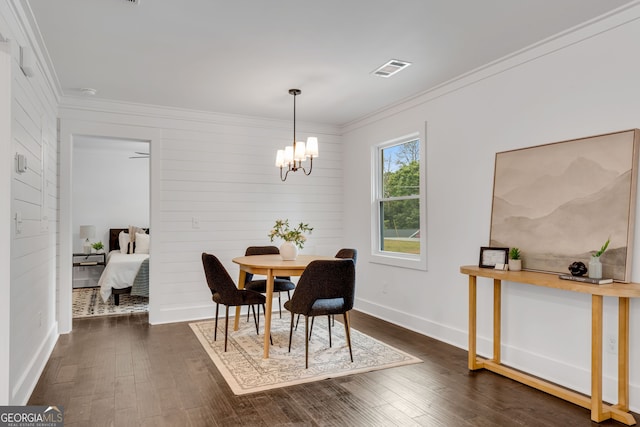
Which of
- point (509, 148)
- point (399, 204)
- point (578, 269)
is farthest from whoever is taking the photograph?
point (399, 204)

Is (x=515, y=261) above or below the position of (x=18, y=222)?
below

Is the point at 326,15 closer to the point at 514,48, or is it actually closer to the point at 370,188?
the point at 514,48

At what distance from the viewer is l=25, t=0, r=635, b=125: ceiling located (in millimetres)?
2627

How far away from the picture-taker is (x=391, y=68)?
3.67 m

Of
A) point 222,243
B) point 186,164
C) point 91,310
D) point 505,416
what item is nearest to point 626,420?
point 505,416

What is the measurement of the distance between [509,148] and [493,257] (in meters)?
0.92

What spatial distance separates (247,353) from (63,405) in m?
1.43

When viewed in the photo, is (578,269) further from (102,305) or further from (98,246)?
(98,246)

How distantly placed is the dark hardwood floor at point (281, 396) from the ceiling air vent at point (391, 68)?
251 centimetres

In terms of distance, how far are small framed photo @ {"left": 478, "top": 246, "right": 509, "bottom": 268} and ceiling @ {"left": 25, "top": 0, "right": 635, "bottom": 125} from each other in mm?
1573

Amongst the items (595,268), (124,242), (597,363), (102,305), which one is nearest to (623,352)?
(597,363)

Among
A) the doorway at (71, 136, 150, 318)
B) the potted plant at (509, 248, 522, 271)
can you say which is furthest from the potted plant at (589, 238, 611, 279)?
the doorway at (71, 136, 150, 318)

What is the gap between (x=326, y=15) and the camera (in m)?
2.71

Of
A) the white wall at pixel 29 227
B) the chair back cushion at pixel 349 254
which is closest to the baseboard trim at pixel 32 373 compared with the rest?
the white wall at pixel 29 227
